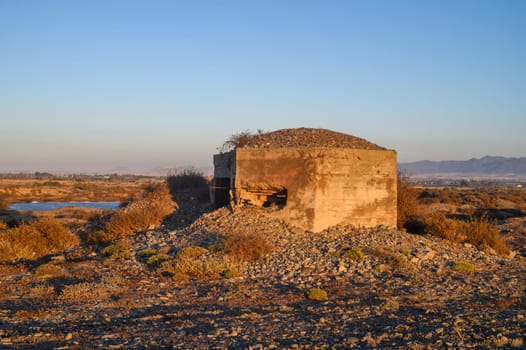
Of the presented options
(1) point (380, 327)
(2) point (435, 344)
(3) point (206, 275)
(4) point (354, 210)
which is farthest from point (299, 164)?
(2) point (435, 344)

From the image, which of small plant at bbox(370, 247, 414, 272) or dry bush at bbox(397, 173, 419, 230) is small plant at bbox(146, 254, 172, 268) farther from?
dry bush at bbox(397, 173, 419, 230)

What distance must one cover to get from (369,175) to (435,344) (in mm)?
7658

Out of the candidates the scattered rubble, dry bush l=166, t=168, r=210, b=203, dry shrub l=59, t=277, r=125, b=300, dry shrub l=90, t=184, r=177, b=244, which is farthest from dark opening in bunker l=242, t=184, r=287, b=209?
dry shrub l=59, t=277, r=125, b=300

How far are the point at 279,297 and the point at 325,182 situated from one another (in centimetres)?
466

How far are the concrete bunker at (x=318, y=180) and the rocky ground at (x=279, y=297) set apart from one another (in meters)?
0.42

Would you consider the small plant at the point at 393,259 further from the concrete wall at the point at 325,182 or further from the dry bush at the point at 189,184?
the dry bush at the point at 189,184

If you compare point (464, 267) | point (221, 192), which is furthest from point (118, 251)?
point (464, 267)

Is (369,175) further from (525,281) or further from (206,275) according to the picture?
(206,275)

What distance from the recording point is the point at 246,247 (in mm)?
11094

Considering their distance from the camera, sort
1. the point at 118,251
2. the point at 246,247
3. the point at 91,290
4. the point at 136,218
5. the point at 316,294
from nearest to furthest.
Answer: the point at 316,294
the point at 91,290
the point at 246,247
the point at 118,251
the point at 136,218

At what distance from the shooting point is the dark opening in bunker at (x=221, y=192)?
1576cm

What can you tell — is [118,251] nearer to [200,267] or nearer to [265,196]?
[200,267]

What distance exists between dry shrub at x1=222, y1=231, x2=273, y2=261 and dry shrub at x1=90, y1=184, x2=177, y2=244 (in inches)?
179

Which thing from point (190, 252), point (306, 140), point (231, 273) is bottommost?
point (231, 273)
